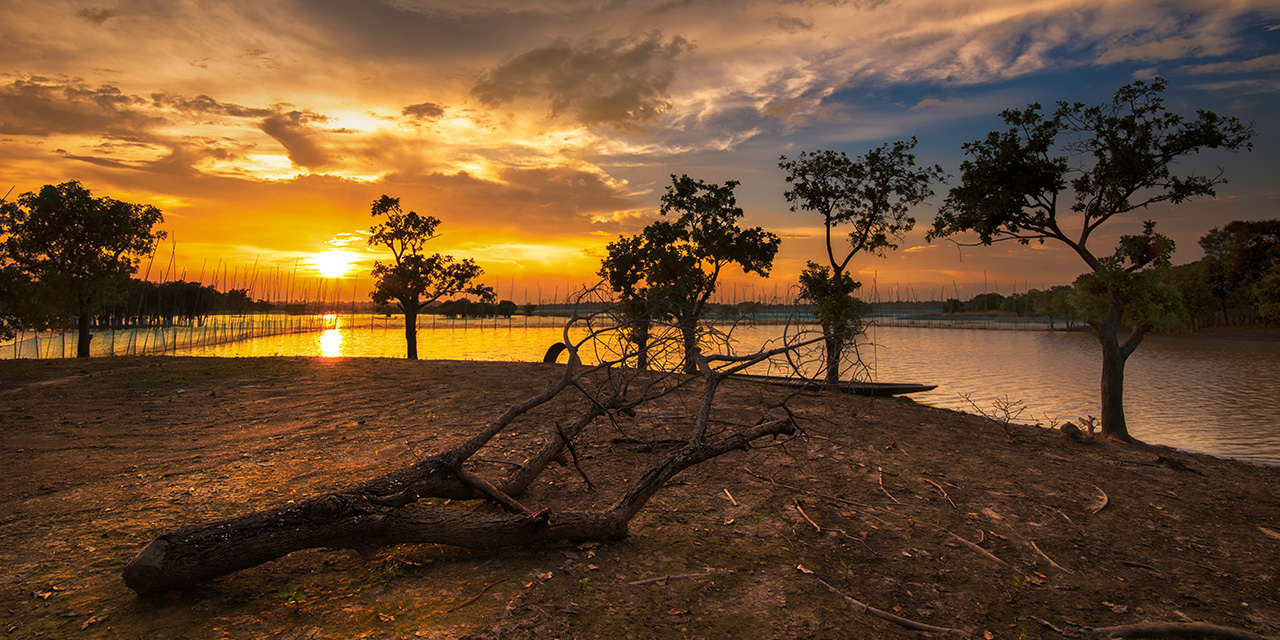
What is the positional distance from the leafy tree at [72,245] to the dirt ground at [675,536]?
1228 cm

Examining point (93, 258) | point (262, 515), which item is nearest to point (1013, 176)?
point (262, 515)

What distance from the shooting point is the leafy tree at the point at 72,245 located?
1825cm

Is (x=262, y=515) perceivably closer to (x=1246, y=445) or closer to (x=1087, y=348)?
(x=1246, y=445)

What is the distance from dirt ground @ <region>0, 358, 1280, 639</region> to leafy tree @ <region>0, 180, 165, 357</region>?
12.3 m

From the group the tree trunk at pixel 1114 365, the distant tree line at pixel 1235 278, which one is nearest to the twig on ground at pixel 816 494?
the tree trunk at pixel 1114 365

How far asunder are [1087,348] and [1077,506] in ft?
183

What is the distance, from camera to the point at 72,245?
63.5ft

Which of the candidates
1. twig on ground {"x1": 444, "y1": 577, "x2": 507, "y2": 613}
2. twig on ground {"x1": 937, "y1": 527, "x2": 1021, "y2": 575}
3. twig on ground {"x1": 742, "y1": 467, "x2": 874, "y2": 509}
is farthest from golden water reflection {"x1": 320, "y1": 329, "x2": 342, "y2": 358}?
twig on ground {"x1": 937, "y1": 527, "x2": 1021, "y2": 575}

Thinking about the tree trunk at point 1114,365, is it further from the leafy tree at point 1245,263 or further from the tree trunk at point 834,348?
the leafy tree at point 1245,263

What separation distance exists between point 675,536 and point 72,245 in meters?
24.9

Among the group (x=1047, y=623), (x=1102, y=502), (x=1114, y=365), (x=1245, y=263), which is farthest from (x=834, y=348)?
(x=1245, y=263)

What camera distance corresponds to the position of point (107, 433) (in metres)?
8.46

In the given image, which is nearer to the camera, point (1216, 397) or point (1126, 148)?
point (1126, 148)

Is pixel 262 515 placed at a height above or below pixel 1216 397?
above
